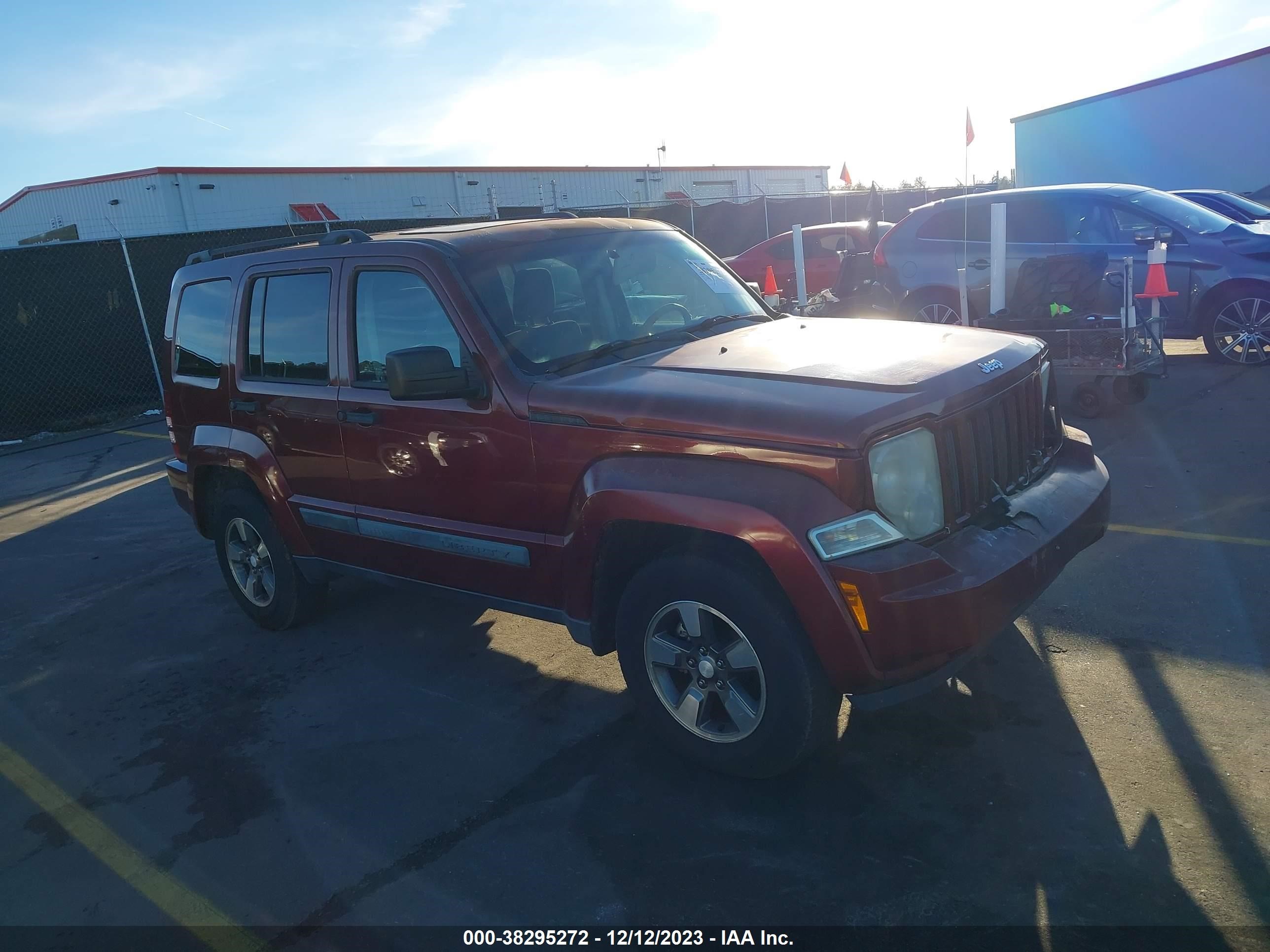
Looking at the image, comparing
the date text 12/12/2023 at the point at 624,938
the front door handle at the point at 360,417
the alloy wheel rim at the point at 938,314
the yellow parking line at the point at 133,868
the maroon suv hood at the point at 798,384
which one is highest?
the maroon suv hood at the point at 798,384

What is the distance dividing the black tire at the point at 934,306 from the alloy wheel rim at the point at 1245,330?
2.37m

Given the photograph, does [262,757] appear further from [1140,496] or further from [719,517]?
[1140,496]

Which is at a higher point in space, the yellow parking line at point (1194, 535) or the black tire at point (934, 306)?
the black tire at point (934, 306)

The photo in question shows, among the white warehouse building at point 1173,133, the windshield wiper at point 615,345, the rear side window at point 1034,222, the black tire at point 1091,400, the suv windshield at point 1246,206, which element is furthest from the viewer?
the white warehouse building at point 1173,133

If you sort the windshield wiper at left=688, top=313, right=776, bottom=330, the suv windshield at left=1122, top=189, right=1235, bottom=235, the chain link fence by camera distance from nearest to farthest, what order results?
1. the windshield wiper at left=688, top=313, right=776, bottom=330
2. the suv windshield at left=1122, top=189, right=1235, bottom=235
3. the chain link fence

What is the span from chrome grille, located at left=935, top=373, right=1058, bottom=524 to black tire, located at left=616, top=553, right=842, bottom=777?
27.8 inches

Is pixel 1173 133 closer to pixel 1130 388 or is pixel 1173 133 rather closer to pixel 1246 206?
pixel 1246 206

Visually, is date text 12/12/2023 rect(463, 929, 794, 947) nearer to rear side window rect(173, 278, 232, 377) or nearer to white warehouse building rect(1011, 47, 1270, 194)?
rear side window rect(173, 278, 232, 377)

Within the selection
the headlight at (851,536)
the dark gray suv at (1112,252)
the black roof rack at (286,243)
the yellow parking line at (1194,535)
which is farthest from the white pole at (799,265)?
the headlight at (851,536)

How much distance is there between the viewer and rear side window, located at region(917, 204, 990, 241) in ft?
32.5

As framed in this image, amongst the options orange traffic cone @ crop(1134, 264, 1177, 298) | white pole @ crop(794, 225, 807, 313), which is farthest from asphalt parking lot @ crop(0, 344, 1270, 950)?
white pole @ crop(794, 225, 807, 313)

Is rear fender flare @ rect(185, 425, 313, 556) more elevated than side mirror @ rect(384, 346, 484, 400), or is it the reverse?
side mirror @ rect(384, 346, 484, 400)

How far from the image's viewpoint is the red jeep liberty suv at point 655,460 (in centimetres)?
306

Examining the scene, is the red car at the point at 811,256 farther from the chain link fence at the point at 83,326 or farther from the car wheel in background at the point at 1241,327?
the car wheel in background at the point at 1241,327
